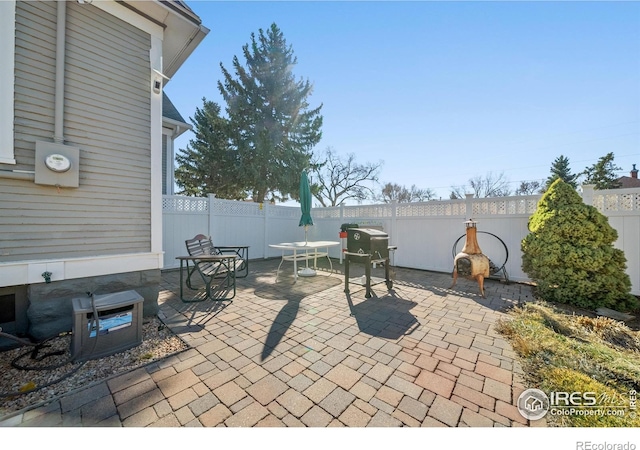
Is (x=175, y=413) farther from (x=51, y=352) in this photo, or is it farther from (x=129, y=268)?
(x=129, y=268)

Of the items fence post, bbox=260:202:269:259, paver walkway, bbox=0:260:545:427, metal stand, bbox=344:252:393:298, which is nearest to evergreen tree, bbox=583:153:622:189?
metal stand, bbox=344:252:393:298

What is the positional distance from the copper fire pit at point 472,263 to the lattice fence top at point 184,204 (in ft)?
20.5

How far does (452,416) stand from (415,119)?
891cm

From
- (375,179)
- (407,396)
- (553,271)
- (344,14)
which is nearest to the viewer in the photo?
(407,396)

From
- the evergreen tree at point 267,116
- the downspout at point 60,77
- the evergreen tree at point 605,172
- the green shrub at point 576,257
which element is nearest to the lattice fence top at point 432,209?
the green shrub at point 576,257

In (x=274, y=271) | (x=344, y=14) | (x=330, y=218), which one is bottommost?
(x=274, y=271)

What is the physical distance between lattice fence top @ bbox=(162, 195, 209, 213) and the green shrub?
7295 millimetres

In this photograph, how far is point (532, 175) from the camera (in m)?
24.4

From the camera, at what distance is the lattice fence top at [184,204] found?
6137 millimetres

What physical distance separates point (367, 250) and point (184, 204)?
16.6 feet

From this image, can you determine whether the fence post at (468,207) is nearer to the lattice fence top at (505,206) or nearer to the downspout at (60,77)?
the lattice fence top at (505,206)

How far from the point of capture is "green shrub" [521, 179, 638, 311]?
3449 mm

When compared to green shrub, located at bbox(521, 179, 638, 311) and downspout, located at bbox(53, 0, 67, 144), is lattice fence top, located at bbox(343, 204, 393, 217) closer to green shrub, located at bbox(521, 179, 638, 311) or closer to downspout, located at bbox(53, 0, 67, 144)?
green shrub, located at bbox(521, 179, 638, 311)

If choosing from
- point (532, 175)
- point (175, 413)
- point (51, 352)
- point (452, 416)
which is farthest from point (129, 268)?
point (532, 175)
